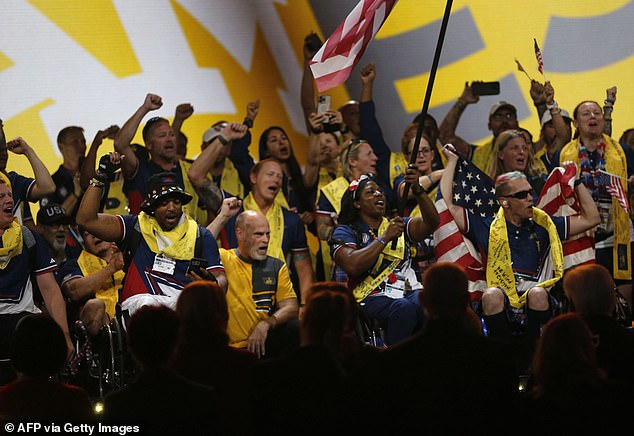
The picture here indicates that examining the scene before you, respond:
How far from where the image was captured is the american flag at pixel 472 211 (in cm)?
673

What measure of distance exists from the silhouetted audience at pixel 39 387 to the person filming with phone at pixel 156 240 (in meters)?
2.09

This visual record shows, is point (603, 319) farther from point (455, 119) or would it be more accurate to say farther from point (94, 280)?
point (455, 119)

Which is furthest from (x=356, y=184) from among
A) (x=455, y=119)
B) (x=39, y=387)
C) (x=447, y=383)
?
(x=39, y=387)

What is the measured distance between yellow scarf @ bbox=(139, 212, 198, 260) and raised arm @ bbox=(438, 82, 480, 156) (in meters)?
2.66

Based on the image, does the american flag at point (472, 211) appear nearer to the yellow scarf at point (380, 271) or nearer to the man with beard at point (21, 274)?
the yellow scarf at point (380, 271)

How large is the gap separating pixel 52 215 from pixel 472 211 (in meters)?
2.50


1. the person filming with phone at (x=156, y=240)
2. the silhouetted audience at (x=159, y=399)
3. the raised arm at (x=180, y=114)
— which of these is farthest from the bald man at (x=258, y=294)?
the silhouetted audience at (x=159, y=399)

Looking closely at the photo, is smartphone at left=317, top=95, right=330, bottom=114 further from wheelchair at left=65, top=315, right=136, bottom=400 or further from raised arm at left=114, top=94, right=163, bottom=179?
wheelchair at left=65, top=315, right=136, bottom=400

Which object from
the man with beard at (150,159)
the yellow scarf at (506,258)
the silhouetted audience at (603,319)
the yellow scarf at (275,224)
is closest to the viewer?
the silhouetted audience at (603,319)

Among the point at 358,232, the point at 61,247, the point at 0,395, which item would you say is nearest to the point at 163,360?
the point at 0,395

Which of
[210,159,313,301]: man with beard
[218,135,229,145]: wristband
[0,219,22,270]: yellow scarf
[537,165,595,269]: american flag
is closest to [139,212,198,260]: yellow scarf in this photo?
[0,219,22,270]: yellow scarf

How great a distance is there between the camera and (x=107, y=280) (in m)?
6.71

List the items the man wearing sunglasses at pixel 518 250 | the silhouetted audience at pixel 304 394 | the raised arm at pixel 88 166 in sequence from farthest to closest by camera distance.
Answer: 1. the raised arm at pixel 88 166
2. the man wearing sunglasses at pixel 518 250
3. the silhouetted audience at pixel 304 394

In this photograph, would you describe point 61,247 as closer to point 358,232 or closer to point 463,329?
point 358,232
